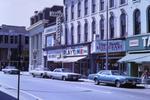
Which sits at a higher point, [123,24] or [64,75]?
[123,24]

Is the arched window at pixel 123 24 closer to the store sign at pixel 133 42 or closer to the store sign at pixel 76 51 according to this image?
the store sign at pixel 133 42

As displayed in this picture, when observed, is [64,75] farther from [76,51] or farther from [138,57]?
[76,51]

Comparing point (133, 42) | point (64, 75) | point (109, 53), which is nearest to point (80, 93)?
point (133, 42)

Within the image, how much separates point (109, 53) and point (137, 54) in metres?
6.20

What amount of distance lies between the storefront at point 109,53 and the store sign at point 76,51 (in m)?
1.74

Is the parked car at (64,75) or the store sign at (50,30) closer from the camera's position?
the parked car at (64,75)

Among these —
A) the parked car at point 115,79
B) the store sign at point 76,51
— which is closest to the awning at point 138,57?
the parked car at point 115,79

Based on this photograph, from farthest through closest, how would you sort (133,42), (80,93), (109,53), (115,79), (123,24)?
(109,53)
(123,24)
(133,42)
(115,79)
(80,93)

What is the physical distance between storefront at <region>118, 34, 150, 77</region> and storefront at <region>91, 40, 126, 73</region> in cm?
161

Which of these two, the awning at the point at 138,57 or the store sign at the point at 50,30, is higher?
the store sign at the point at 50,30

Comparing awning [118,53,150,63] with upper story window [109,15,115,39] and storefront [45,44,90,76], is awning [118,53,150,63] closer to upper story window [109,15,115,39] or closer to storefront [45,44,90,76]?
upper story window [109,15,115,39]

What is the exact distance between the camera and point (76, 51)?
172 feet

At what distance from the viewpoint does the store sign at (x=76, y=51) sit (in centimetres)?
4978

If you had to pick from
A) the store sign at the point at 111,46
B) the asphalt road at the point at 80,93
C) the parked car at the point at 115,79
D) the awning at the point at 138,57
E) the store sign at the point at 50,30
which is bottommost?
the asphalt road at the point at 80,93
